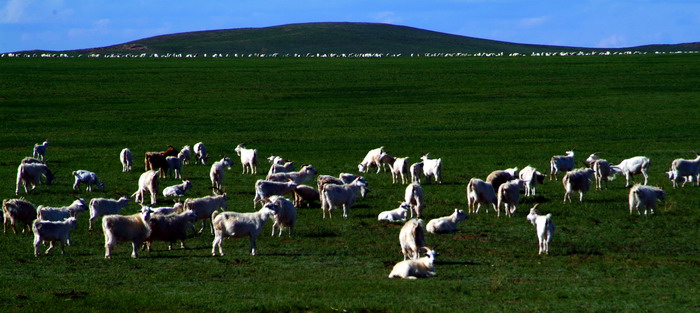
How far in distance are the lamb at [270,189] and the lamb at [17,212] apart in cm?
615

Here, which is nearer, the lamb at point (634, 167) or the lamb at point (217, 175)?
the lamb at point (217, 175)

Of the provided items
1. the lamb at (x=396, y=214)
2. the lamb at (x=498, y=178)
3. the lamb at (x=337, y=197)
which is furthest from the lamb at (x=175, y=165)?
the lamb at (x=498, y=178)

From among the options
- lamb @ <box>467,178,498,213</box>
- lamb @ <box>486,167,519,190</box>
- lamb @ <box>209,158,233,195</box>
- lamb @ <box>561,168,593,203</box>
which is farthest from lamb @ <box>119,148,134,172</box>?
lamb @ <box>561,168,593,203</box>

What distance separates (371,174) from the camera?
33938 millimetres

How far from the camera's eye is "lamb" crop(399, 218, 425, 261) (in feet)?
61.0

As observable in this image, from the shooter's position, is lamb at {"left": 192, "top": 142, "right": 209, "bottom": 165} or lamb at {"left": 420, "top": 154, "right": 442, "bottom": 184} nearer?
lamb at {"left": 420, "top": 154, "right": 442, "bottom": 184}

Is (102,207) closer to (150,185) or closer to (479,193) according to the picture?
(150,185)

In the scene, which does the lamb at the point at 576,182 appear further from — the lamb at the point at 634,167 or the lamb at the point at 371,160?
the lamb at the point at 371,160

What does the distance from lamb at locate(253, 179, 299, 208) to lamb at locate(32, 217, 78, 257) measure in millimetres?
6973

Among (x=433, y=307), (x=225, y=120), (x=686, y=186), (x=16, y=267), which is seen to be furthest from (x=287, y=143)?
(x=433, y=307)

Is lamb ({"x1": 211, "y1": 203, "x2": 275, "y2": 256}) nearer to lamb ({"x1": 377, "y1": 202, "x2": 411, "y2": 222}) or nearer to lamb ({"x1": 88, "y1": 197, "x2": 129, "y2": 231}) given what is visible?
lamb ({"x1": 377, "y1": 202, "x2": 411, "y2": 222})

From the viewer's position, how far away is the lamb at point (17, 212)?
22.0 meters

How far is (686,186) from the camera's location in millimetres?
29422

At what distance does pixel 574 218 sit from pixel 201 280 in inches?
428
